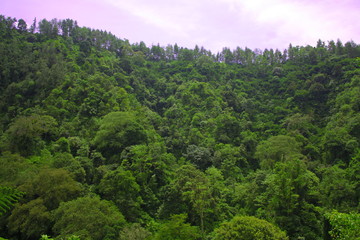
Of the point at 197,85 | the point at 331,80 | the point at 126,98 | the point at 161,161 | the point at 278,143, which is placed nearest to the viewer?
the point at 161,161

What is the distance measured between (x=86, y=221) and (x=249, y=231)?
10.3m

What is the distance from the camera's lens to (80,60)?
2112 inches

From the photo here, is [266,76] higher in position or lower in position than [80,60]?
higher

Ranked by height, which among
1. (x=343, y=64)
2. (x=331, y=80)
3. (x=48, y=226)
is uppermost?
(x=343, y=64)

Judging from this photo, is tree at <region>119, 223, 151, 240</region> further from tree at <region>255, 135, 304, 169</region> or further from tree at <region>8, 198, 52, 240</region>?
tree at <region>255, 135, 304, 169</region>

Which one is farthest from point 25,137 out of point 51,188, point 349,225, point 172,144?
point 349,225

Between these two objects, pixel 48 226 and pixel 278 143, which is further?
pixel 278 143

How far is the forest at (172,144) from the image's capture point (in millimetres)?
18406

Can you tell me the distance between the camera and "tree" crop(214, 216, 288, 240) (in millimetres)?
14797

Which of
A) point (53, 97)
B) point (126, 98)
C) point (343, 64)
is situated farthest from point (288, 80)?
point (53, 97)

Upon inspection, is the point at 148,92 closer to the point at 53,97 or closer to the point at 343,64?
the point at 53,97

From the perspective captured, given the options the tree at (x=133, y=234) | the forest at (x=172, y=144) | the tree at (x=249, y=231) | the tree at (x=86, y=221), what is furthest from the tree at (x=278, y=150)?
the tree at (x=86, y=221)

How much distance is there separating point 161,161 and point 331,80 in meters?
39.2

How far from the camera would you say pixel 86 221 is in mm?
17453
